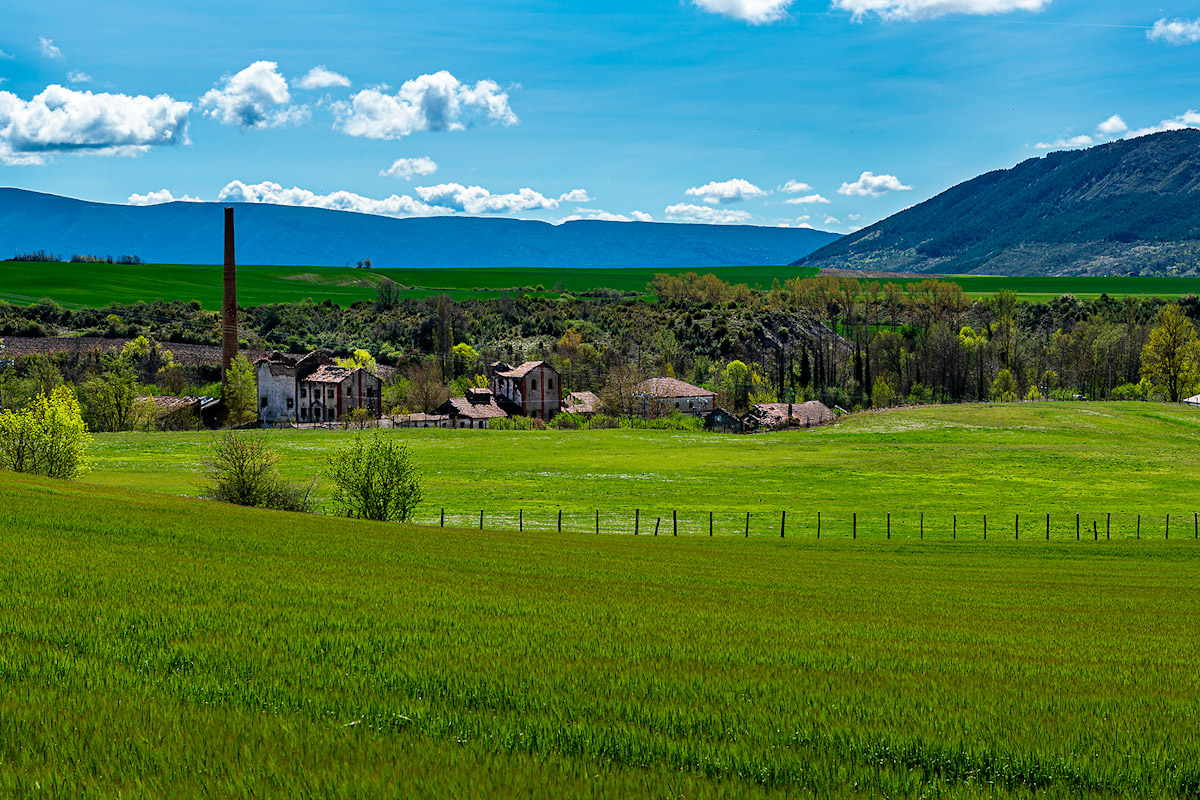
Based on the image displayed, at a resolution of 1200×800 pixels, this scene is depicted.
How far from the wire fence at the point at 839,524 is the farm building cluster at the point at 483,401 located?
73571mm

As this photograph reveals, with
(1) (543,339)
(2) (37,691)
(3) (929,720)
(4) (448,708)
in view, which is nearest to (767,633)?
(3) (929,720)

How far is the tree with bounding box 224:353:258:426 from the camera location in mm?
127000

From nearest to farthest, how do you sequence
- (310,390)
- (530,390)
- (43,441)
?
(43,441) < (310,390) < (530,390)

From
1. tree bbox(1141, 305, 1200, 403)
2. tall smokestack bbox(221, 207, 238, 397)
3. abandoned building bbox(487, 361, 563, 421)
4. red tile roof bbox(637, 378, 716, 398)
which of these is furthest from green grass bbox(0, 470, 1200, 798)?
tree bbox(1141, 305, 1200, 403)

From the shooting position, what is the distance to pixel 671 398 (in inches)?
5610

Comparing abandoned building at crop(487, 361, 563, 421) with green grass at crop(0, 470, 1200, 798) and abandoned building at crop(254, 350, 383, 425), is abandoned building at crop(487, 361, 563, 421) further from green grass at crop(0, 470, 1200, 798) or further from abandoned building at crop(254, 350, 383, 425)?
green grass at crop(0, 470, 1200, 798)

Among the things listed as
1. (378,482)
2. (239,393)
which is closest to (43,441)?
(378,482)

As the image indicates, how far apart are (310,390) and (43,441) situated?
79402 millimetres

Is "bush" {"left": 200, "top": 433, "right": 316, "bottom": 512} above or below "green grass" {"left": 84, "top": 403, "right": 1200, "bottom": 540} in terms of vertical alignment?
above

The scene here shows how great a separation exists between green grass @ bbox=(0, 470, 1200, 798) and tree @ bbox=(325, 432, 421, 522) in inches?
1098

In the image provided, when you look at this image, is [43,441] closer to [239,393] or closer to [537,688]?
[537,688]

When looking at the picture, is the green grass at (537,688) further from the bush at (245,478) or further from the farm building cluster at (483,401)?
the farm building cluster at (483,401)

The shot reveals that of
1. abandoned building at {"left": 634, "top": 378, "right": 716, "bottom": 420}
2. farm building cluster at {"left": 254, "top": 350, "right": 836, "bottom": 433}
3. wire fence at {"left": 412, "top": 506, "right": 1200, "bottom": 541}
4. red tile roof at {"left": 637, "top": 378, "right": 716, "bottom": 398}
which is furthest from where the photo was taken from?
red tile roof at {"left": 637, "top": 378, "right": 716, "bottom": 398}

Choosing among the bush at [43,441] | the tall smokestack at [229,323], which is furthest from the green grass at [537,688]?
the tall smokestack at [229,323]
